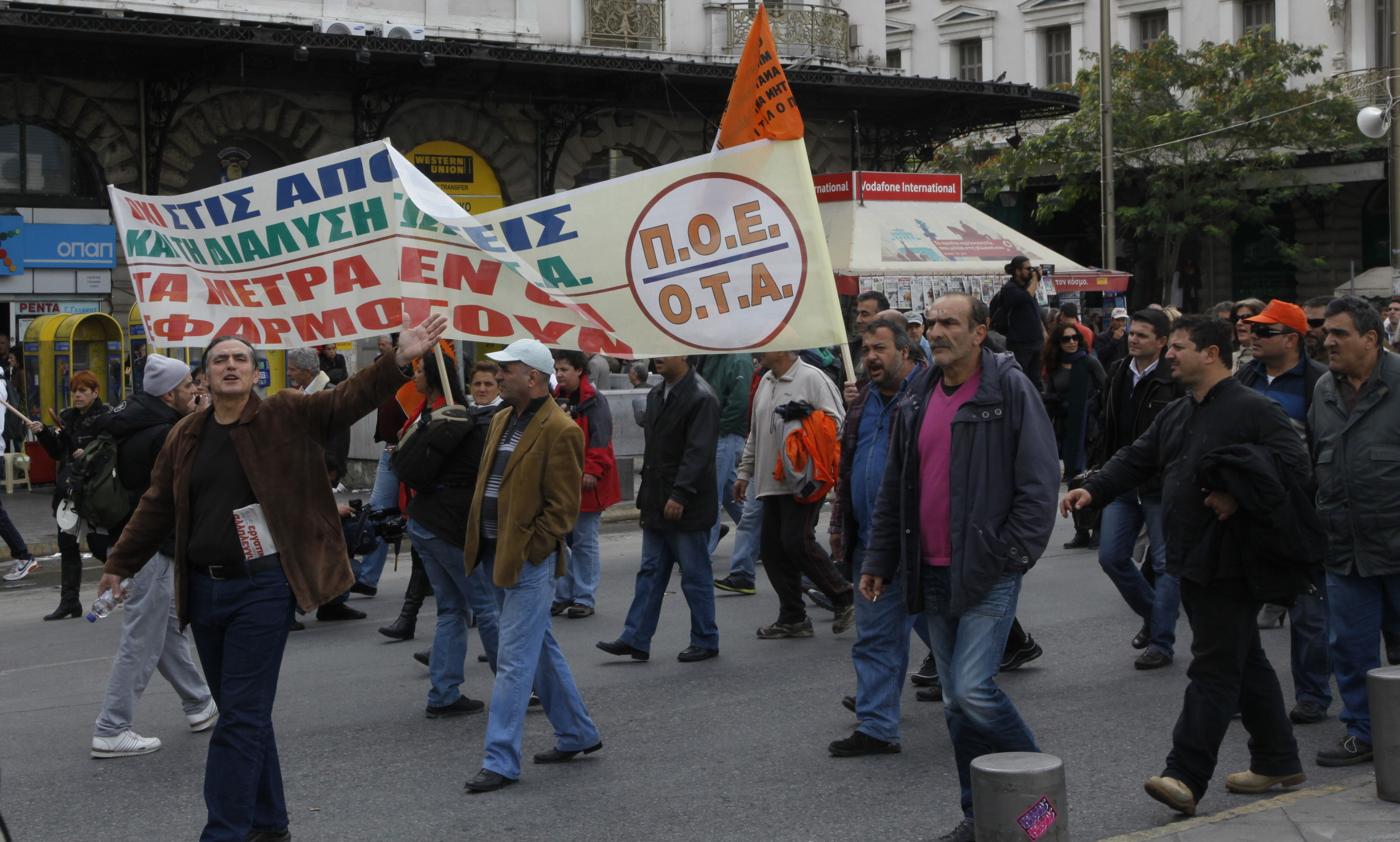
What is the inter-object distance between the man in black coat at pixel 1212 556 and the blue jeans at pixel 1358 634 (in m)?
0.59

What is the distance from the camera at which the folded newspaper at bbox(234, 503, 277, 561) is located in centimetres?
464

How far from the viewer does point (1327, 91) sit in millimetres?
33906

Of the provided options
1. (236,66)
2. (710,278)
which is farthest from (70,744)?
(236,66)

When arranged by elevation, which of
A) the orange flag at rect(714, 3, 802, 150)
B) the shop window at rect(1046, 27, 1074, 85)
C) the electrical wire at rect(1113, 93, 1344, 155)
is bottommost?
the orange flag at rect(714, 3, 802, 150)

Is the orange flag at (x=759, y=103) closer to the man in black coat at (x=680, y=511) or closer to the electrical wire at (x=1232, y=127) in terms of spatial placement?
the man in black coat at (x=680, y=511)

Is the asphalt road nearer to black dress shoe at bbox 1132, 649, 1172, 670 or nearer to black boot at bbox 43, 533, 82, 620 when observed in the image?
black dress shoe at bbox 1132, 649, 1172, 670

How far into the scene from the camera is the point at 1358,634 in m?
5.62

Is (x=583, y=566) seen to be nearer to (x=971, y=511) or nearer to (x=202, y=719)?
(x=202, y=719)

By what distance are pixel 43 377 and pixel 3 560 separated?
5.72 meters

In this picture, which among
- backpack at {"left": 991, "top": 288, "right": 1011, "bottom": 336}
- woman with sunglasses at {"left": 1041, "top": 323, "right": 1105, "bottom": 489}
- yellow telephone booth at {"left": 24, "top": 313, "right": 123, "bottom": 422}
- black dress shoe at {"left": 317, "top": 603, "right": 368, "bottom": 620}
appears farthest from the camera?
yellow telephone booth at {"left": 24, "top": 313, "right": 123, "bottom": 422}

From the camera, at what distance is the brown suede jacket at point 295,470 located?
4.67 meters

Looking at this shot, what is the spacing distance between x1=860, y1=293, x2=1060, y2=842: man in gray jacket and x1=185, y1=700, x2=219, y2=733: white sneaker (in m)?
3.52

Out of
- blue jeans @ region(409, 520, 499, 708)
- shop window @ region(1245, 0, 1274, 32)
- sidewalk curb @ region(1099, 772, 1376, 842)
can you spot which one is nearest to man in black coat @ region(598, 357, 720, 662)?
blue jeans @ region(409, 520, 499, 708)

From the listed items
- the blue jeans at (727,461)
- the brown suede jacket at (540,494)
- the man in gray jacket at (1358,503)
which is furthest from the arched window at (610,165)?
the man in gray jacket at (1358,503)
